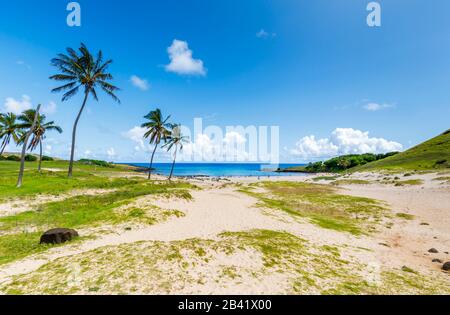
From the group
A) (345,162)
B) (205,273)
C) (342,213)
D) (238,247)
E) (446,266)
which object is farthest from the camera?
(345,162)

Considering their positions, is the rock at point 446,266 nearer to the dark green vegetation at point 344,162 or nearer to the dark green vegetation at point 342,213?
the dark green vegetation at point 342,213

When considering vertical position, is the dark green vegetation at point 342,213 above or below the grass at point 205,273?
below

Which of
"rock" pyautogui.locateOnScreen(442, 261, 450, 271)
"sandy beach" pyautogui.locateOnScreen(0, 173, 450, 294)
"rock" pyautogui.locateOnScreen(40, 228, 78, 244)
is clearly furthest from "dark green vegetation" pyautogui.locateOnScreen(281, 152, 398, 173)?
"rock" pyautogui.locateOnScreen(40, 228, 78, 244)

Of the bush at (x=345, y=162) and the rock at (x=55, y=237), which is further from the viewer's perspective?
the bush at (x=345, y=162)

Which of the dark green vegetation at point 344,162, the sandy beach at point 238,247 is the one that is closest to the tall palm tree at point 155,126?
the sandy beach at point 238,247

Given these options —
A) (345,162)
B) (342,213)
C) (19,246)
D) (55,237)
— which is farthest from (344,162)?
(19,246)

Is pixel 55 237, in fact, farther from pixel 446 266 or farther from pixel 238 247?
pixel 446 266

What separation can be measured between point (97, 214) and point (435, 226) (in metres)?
29.5

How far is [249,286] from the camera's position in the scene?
23.9ft

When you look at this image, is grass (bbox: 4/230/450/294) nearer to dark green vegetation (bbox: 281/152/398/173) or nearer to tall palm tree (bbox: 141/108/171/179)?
tall palm tree (bbox: 141/108/171/179)

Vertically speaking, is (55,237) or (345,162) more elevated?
(345,162)

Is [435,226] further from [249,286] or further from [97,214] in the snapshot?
[97,214]

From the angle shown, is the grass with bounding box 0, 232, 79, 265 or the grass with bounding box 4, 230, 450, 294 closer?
the grass with bounding box 4, 230, 450, 294

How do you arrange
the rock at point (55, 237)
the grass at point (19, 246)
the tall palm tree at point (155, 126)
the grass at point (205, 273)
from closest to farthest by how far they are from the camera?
the grass at point (205, 273)
the grass at point (19, 246)
the rock at point (55, 237)
the tall palm tree at point (155, 126)
